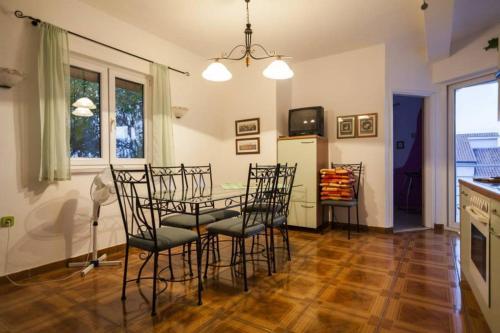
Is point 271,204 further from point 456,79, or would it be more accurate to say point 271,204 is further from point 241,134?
point 456,79

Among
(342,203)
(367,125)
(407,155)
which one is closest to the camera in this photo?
(342,203)

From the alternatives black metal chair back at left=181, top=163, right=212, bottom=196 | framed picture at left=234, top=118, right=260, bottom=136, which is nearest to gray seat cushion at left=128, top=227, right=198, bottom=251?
black metal chair back at left=181, top=163, right=212, bottom=196

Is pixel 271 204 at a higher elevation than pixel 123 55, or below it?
below

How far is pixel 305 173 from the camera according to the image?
13.1 feet

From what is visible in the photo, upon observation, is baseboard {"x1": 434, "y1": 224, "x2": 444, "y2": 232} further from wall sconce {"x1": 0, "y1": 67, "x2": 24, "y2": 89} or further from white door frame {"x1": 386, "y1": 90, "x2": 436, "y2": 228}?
wall sconce {"x1": 0, "y1": 67, "x2": 24, "y2": 89}

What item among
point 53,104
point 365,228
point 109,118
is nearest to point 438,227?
point 365,228

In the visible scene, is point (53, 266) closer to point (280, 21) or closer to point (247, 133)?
point (247, 133)

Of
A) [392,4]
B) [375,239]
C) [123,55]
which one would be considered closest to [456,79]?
[392,4]

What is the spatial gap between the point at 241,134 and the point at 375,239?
98.4 inches

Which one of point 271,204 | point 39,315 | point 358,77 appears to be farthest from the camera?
point 358,77

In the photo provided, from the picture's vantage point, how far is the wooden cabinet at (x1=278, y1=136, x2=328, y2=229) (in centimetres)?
395

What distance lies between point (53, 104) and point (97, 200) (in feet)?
3.07

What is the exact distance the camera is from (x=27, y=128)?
8.08 ft

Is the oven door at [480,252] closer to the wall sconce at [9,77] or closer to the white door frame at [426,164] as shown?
the white door frame at [426,164]
